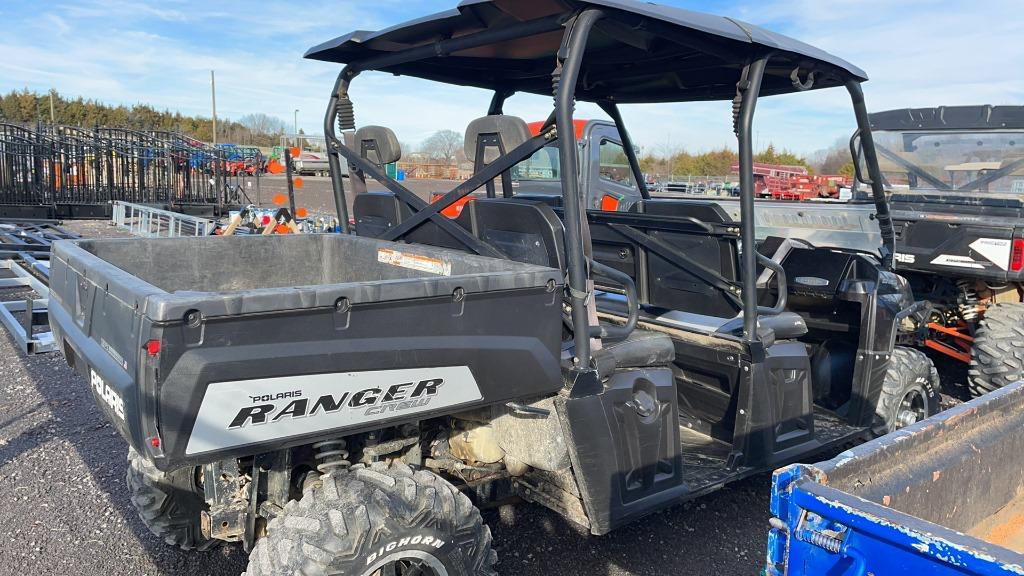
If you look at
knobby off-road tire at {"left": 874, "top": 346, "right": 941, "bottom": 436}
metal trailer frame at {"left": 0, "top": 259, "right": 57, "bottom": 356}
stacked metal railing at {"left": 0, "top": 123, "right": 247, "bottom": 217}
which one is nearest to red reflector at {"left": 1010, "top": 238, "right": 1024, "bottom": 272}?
knobby off-road tire at {"left": 874, "top": 346, "right": 941, "bottom": 436}

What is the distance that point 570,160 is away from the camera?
2697mm

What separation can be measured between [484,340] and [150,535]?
2.22m

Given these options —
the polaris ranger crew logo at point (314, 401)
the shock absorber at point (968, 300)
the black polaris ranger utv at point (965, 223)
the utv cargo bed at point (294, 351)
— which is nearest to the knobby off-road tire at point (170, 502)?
the utv cargo bed at point (294, 351)

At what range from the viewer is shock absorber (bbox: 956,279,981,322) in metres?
5.99

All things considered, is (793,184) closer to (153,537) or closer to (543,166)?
(543,166)

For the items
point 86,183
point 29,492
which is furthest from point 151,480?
point 86,183

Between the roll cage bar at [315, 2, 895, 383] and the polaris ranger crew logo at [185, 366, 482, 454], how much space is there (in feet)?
2.03

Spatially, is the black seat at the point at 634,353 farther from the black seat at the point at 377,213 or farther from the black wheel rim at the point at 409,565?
the black seat at the point at 377,213

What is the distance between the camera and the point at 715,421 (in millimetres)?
3932

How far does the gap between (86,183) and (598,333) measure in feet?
60.1

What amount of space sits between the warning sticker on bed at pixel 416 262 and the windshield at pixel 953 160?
559 cm

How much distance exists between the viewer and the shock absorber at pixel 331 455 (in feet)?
8.34

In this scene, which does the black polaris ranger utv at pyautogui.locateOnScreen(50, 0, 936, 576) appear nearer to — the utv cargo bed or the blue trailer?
the utv cargo bed

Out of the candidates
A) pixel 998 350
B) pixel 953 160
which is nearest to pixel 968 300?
pixel 998 350
